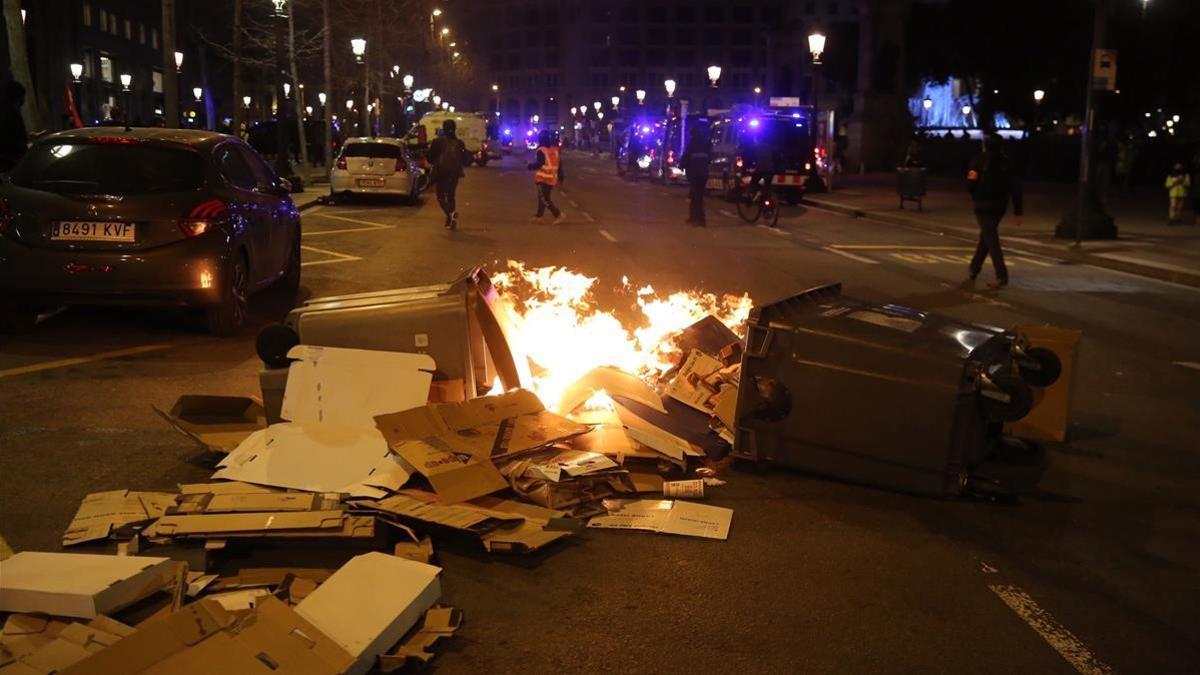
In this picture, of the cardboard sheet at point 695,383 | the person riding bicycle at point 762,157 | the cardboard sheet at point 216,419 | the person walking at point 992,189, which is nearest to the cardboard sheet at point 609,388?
the cardboard sheet at point 695,383

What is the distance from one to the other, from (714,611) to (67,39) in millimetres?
58622

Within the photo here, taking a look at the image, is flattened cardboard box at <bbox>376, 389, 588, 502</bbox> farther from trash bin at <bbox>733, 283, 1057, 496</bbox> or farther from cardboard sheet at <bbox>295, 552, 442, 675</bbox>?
trash bin at <bbox>733, 283, 1057, 496</bbox>

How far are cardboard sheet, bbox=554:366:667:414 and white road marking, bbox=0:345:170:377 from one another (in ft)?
14.0

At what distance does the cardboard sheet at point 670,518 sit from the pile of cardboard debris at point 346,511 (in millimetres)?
12

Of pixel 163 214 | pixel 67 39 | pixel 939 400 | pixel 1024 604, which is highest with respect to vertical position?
pixel 67 39

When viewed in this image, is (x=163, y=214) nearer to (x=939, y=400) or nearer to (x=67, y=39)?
(x=939, y=400)

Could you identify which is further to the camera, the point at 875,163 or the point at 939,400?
the point at 875,163

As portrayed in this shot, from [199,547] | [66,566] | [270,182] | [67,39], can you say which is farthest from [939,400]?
[67,39]

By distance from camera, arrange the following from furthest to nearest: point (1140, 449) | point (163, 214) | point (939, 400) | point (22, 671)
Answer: point (163, 214), point (1140, 449), point (939, 400), point (22, 671)

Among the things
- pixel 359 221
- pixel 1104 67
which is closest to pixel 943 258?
pixel 1104 67

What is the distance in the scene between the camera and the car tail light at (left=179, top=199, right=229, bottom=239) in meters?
9.21

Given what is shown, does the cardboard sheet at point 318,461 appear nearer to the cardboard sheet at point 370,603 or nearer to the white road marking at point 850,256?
the cardboard sheet at point 370,603

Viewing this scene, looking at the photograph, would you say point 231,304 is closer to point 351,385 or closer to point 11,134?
point 351,385

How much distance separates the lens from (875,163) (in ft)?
161
